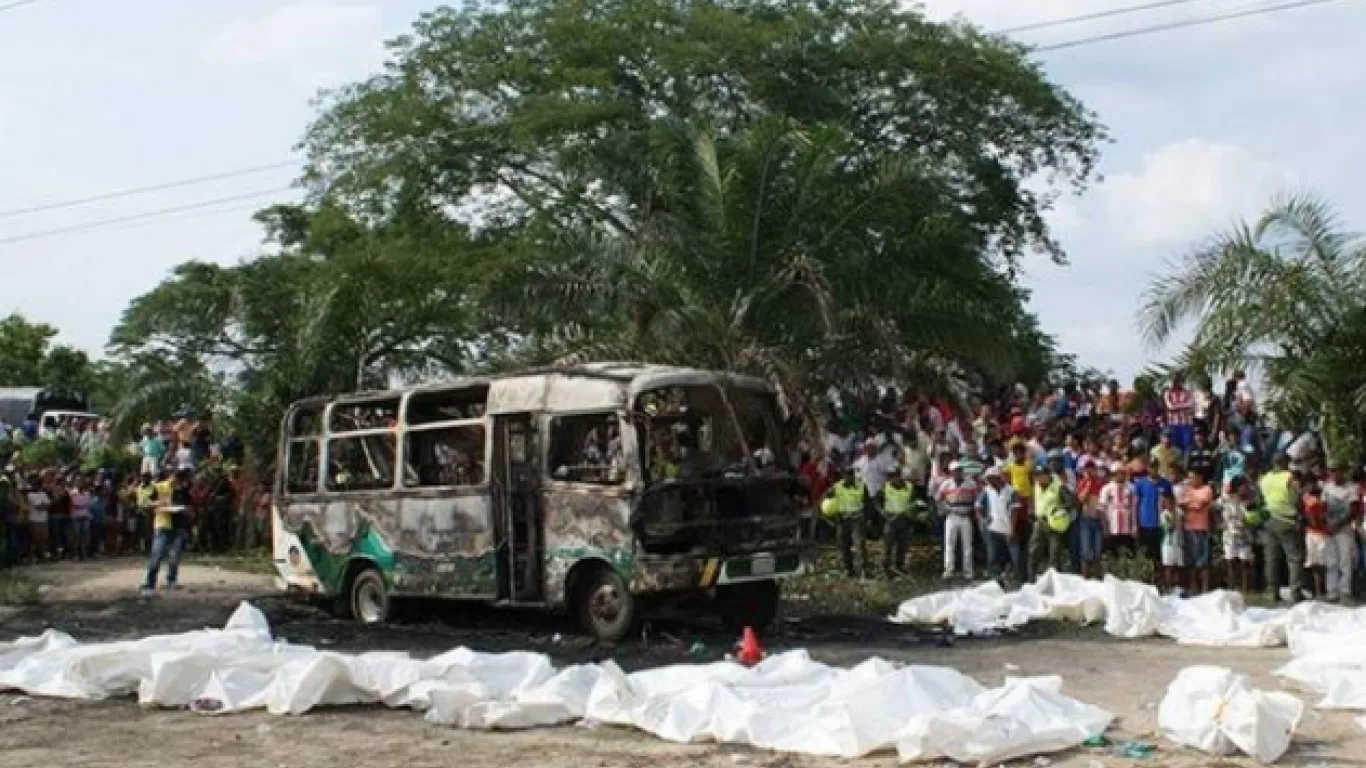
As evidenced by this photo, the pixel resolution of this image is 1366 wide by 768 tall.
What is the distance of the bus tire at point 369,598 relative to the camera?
17938mm

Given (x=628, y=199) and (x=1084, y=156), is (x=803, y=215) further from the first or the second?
(x=1084, y=156)

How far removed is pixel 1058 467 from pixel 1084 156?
1489 centimetres

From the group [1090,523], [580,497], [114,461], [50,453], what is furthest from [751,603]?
[50,453]

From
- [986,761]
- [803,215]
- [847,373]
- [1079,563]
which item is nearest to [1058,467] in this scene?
[1079,563]

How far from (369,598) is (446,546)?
181cm

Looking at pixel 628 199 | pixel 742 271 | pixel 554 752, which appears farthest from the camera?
pixel 628 199

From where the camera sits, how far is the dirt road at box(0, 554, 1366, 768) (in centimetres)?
970

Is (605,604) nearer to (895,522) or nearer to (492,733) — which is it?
(492,733)

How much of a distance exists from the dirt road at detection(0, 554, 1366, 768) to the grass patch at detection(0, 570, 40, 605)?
1.03 ft

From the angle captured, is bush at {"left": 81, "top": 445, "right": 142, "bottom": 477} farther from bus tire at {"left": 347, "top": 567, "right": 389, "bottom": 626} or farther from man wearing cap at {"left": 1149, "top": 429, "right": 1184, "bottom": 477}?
man wearing cap at {"left": 1149, "top": 429, "right": 1184, "bottom": 477}

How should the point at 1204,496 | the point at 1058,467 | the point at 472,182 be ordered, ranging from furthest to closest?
the point at 472,182
the point at 1058,467
the point at 1204,496

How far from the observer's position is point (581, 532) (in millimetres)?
15719

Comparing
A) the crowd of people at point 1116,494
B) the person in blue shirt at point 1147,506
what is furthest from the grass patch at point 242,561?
the person in blue shirt at point 1147,506

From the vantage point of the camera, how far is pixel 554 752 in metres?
9.87
